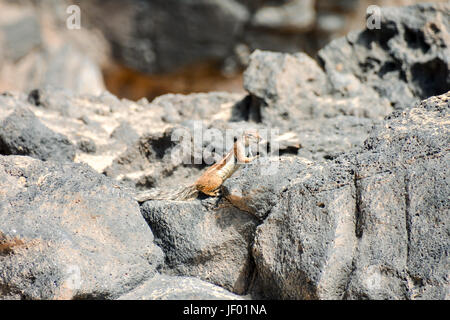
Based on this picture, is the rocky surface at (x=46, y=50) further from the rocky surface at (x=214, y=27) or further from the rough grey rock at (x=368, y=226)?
the rough grey rock at (x=368, y=226)

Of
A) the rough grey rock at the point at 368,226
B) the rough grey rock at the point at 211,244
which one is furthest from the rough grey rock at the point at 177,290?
the rough grey rock at the point at 368,226

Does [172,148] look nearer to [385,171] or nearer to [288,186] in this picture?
[288,186]

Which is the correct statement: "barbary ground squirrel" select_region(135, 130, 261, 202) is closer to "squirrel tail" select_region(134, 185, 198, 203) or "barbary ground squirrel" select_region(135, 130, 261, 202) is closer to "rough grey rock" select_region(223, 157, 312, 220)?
"squirrel tail" select_region(134, 185, 198, 203)

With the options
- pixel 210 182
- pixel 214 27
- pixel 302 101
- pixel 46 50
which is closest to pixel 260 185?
pixel 210 182

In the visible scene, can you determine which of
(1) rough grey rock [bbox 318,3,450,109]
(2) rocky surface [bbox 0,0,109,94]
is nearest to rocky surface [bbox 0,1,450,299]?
(1) rough grey rock [bbox 318,3,450,109]

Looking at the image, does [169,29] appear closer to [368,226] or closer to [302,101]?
[302,101]
